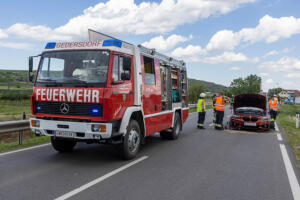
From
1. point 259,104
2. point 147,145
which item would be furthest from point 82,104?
point 259,104

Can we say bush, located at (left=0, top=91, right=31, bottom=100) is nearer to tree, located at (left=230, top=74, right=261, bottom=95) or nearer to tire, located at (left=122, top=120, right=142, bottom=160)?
tire, located at (left=122, top=120, right=142, bottom=160)

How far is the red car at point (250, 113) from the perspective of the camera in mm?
12422

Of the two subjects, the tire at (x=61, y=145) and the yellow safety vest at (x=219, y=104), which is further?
the yellow safety vest at (x=219, y=104)

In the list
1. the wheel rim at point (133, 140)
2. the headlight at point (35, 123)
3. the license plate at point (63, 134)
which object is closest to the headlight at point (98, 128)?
the license plate at point (63, 134)

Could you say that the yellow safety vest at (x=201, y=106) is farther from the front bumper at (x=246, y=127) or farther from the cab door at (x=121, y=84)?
the cab door at (x=121, y=84)

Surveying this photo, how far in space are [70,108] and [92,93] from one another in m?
0.63

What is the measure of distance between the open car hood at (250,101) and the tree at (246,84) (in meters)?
112

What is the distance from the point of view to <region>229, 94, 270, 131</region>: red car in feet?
40.8

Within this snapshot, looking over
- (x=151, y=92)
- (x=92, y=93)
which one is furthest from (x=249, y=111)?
(x=92, y=93)

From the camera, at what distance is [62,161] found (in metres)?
6.10

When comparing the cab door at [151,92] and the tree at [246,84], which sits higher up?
the tree at [246,84]

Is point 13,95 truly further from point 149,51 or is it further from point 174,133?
point 149,51

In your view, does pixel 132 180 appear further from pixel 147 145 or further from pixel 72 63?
pixel 147 145

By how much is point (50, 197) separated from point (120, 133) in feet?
7.05
